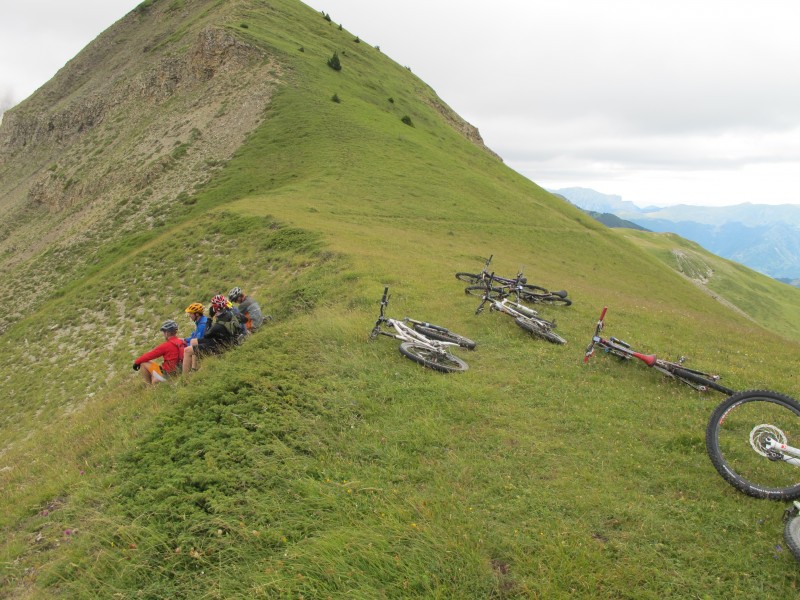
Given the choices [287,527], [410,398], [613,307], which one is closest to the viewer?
[287,527]

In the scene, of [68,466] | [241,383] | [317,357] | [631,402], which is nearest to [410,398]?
[317,357]

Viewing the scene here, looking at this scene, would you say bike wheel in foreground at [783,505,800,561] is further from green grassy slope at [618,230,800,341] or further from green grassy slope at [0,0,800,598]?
green grassy slope at [618,230,800,341]

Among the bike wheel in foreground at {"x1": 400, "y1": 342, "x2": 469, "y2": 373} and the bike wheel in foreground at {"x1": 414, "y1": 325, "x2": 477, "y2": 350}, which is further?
the bike wheel in foreground at {"x1": 414, "y1": 325, "x2": 477, "y2": 350}

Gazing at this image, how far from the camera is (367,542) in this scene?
19.2 feet

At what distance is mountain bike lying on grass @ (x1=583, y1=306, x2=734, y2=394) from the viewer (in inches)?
396

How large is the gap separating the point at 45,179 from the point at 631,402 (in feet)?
243

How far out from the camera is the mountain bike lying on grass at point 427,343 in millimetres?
11500

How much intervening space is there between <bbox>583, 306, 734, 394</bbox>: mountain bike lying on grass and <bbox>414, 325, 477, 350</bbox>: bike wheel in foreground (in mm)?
3279

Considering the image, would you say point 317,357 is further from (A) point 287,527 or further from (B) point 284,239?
(B) point 284,239

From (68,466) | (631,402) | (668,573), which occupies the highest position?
(631,402)

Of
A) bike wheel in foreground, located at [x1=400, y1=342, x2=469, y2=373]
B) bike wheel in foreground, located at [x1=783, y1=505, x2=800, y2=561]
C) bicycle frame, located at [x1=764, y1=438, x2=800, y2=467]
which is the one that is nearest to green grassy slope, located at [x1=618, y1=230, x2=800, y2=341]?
bike wheel in foreground, located at [x1=400, y1=342, x2=469, y2=373]

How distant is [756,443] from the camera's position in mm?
7289

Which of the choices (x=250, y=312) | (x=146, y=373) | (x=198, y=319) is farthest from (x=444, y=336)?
(x=146, y=373)

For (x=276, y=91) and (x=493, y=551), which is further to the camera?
(x=276, y=91)
